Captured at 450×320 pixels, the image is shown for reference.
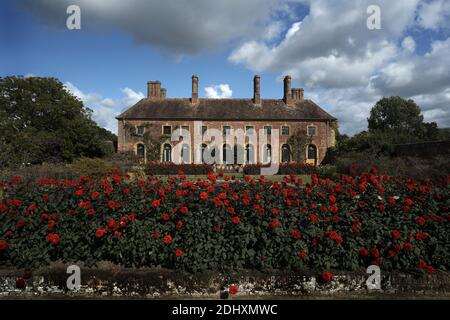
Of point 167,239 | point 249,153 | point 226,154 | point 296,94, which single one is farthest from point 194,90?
point 167,239

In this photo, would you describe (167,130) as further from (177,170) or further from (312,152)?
(312,152)

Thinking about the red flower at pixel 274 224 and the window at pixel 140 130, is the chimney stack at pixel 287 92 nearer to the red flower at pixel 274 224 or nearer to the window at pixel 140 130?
the window at pixel 140 130

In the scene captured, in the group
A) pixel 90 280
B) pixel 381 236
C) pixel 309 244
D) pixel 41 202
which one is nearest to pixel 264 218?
pixel 309 244

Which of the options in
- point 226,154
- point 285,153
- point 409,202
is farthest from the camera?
point 285,153

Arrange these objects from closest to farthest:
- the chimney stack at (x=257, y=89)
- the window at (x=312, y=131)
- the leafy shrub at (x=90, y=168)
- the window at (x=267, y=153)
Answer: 1. the leafy shrub at (x=90, y=168)
2. the window at (x=267, y=153)
3. the window at (x=312, y=131)
4. the chimney stack at (x=257, y=89)

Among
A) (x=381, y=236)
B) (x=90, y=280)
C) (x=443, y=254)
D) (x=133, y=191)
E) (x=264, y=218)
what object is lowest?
(x=90, y=280)

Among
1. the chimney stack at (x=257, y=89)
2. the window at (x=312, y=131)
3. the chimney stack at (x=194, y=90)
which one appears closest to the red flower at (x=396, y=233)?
the window at (x=312, y=131)

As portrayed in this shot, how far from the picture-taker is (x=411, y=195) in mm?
3668

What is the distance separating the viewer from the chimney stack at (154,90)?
103 feet

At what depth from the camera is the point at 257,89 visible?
1227 inches

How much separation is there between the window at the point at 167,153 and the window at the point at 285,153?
12.0 m

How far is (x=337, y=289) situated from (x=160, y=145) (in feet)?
90.5

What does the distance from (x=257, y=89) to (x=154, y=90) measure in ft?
37.3
